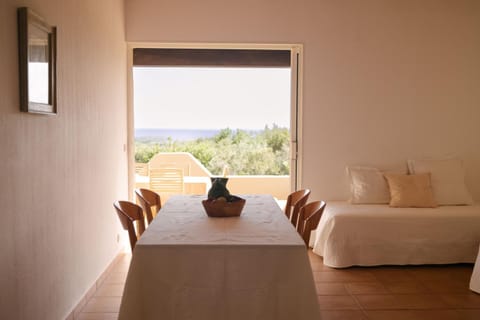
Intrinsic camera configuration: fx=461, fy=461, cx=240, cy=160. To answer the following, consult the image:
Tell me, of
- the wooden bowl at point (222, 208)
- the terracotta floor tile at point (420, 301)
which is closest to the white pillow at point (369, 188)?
the terracotta floor tile at point (420, 301)

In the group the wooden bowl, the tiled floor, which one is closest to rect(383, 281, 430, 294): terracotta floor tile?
the tiled floor

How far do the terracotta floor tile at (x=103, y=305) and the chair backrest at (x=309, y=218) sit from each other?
1466 millimetres

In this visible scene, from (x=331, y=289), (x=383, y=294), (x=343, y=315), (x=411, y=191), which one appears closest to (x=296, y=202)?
(x=331, y=289)

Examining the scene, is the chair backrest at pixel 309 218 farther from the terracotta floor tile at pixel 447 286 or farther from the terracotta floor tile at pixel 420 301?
the terracotta floor tile at pixel 447 286

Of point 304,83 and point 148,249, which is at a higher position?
point 304,83

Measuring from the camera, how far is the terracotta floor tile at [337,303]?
3447 mm

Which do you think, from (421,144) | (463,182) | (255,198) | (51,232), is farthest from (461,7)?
(51,232)

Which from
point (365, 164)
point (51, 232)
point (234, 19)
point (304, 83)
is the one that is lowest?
point (51, 232)

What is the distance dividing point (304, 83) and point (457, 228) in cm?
218

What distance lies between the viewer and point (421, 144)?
5.29 meters

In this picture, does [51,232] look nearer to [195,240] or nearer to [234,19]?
[195,240]

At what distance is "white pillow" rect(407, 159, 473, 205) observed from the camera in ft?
16.3

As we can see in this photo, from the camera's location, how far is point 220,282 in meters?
2.26

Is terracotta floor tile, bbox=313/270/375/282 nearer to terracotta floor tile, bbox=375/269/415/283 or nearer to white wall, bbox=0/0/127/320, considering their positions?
terracotta floor tile, bbox=375/269/415/283
